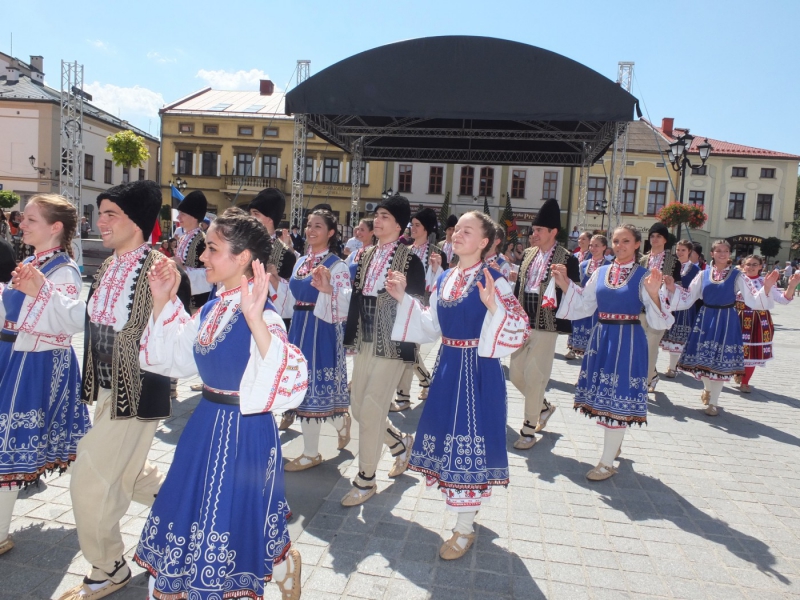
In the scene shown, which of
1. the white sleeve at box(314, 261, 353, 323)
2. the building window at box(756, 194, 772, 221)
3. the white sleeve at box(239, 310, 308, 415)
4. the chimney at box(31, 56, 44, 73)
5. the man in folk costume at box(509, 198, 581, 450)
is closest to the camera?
the white sleeve at box(239, 310, 308, 415)

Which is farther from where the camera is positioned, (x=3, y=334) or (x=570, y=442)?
(x=570, y=442)

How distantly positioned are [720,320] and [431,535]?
5.44 metres

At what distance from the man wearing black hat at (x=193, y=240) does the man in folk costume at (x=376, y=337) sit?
243cm

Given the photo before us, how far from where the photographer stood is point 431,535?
3740 millimetres

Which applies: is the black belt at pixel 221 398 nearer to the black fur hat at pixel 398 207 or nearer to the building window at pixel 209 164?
the black fur hat at pixel 398 207

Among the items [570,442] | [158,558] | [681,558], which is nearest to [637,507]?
[681,558]

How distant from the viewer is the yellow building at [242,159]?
35.2 metres

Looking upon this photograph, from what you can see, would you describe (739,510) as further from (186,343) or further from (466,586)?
(186,343)

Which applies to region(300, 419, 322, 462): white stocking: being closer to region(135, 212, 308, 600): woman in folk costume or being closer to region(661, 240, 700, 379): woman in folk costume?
region(135, 212, 308, 600): woman in folk costume

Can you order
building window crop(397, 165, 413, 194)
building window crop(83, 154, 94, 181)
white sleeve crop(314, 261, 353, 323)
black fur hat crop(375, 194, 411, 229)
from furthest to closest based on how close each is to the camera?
1. building window crop(83, 154, 94, 181)
2. building window crop(397, 165, 413, 194)
3. white sleeve crop(314, 261, 353, 323)
4. black fur hat crop(375, 194, 411, 229)

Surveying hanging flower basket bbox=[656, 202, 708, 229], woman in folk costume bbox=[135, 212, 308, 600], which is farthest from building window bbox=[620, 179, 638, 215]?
woman in folk costume bbox=[135, 212, 308, 600]

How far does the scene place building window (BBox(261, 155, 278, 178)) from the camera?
35688mm

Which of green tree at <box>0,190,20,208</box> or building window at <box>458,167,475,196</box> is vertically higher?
building window at <box>458,167,475,196</box>

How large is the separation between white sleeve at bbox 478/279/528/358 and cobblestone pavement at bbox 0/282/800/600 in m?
1.24
